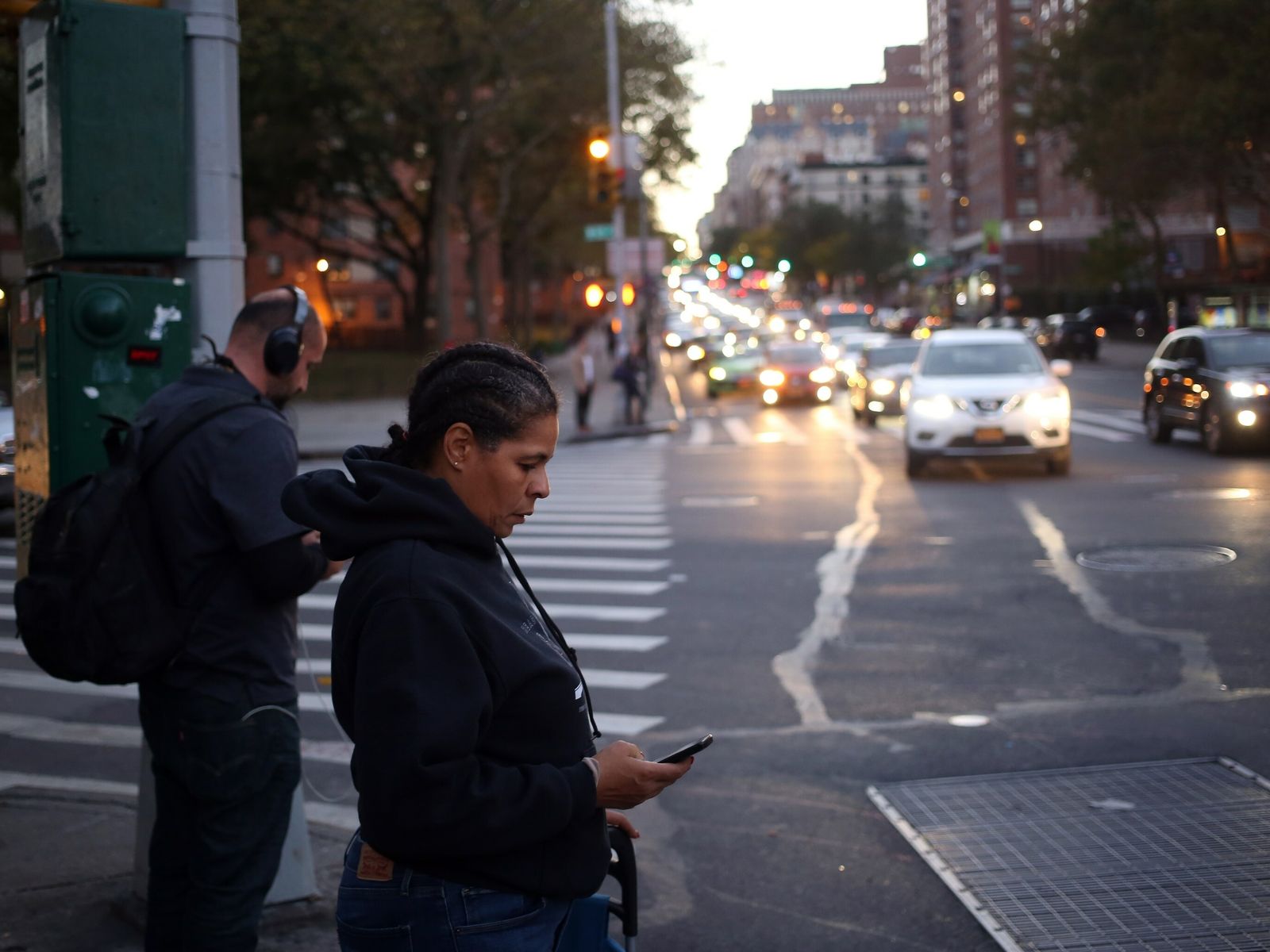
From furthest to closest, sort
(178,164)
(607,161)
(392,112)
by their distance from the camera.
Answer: (392,112) < (607,161) < (178,164)

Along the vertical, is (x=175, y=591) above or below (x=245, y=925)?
above

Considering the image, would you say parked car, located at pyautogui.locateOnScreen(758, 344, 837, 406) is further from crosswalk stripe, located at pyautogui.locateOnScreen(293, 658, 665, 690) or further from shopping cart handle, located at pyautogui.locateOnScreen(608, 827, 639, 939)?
shopping cart handle, located at pyautogui.locateOnScreen(608, 827, 639, 939)

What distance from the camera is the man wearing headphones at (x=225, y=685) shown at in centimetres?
376

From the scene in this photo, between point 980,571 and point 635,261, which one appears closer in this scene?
point 980,571

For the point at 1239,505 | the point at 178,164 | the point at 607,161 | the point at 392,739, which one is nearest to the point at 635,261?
the point at 607,161

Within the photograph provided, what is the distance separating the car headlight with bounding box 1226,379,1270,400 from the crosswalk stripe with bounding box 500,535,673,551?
9.33m

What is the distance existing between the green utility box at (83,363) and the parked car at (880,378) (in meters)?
25.5

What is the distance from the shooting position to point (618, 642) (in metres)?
9.80

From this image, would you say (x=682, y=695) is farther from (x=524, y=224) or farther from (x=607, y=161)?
(x=524, y=224)

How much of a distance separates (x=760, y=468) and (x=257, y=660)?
1793cm

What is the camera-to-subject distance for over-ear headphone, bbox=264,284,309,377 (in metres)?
4.18

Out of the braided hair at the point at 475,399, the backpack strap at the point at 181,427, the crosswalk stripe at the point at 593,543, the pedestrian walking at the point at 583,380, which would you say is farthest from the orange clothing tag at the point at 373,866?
the pedestrian walking at the point at 583,380

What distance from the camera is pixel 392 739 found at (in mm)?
2430

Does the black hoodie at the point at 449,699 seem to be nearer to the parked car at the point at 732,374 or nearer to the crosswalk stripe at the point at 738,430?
the crosswalk stripe at the point at 738,430
